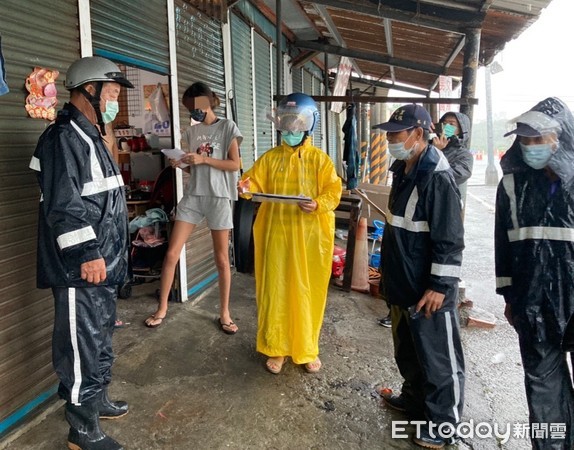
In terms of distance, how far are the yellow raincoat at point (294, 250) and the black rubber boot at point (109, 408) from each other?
3.27ft

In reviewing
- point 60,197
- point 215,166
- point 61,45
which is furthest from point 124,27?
point 60,197

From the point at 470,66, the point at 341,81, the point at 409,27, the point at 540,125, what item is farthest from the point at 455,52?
the point at 540,125

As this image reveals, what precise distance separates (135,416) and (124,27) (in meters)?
2.83

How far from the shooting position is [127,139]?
562 cm

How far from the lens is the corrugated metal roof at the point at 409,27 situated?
13.6ft

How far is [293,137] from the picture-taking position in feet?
9.75

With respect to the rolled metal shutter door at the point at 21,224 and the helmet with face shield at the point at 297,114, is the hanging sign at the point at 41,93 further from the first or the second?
the helmet with face shield at the point at 297,114

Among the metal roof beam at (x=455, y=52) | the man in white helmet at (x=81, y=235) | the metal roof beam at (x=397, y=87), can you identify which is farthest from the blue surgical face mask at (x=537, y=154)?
the metal roof beam at (x=397, y=87)

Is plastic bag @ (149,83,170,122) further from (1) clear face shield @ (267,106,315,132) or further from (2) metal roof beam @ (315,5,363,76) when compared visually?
(2) metal roof beam @ (315,5,363,76)

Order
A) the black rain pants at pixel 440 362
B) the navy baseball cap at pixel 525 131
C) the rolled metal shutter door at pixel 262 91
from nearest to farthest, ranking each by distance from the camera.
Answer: the navy baseball cap at pixel 525 131 → the black rain pants at pixel 440 362 → the rolled metal shutter door at pixel 262 91

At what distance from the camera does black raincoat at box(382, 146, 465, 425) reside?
7.14 ft

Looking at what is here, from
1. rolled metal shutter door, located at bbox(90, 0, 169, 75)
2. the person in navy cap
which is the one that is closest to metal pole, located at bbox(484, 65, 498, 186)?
rolled metal shutter door, located at bbox(90, 0, 169, 75)

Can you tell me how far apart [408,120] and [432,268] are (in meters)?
0.82

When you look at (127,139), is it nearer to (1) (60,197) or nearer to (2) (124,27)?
(2) (124,27)
